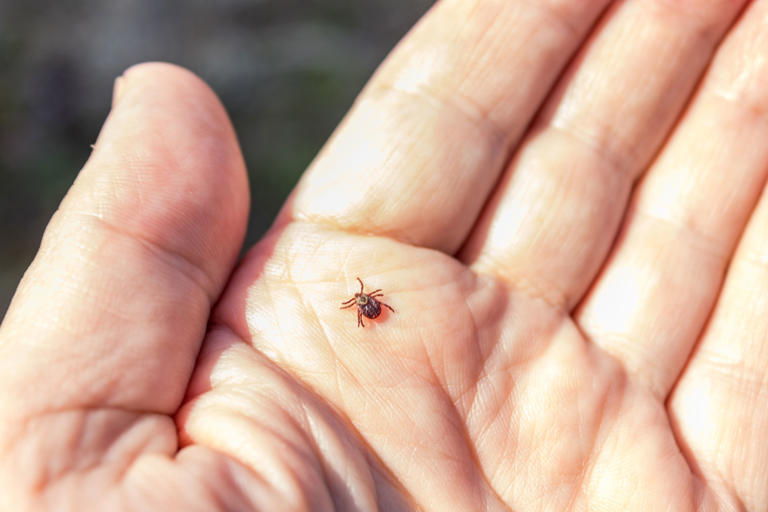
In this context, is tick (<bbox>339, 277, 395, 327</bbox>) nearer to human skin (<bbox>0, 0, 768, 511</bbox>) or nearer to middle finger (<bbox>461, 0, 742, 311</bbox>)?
human skin (<bbox>0, 0, 768, 511</bbox>)

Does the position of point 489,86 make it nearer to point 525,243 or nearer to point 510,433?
point 525,243

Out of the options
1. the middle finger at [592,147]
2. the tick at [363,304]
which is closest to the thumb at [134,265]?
the tick at [363,304]

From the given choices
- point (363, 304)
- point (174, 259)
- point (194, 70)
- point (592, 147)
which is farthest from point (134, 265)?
point (194, 70)

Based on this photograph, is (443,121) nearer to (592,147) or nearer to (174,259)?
(592,147)

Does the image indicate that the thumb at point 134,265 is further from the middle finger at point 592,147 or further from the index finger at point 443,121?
the middle finger at point 592,147

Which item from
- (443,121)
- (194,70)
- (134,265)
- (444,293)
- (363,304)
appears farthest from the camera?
(194,70)

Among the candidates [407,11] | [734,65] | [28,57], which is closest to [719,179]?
[734,65]
